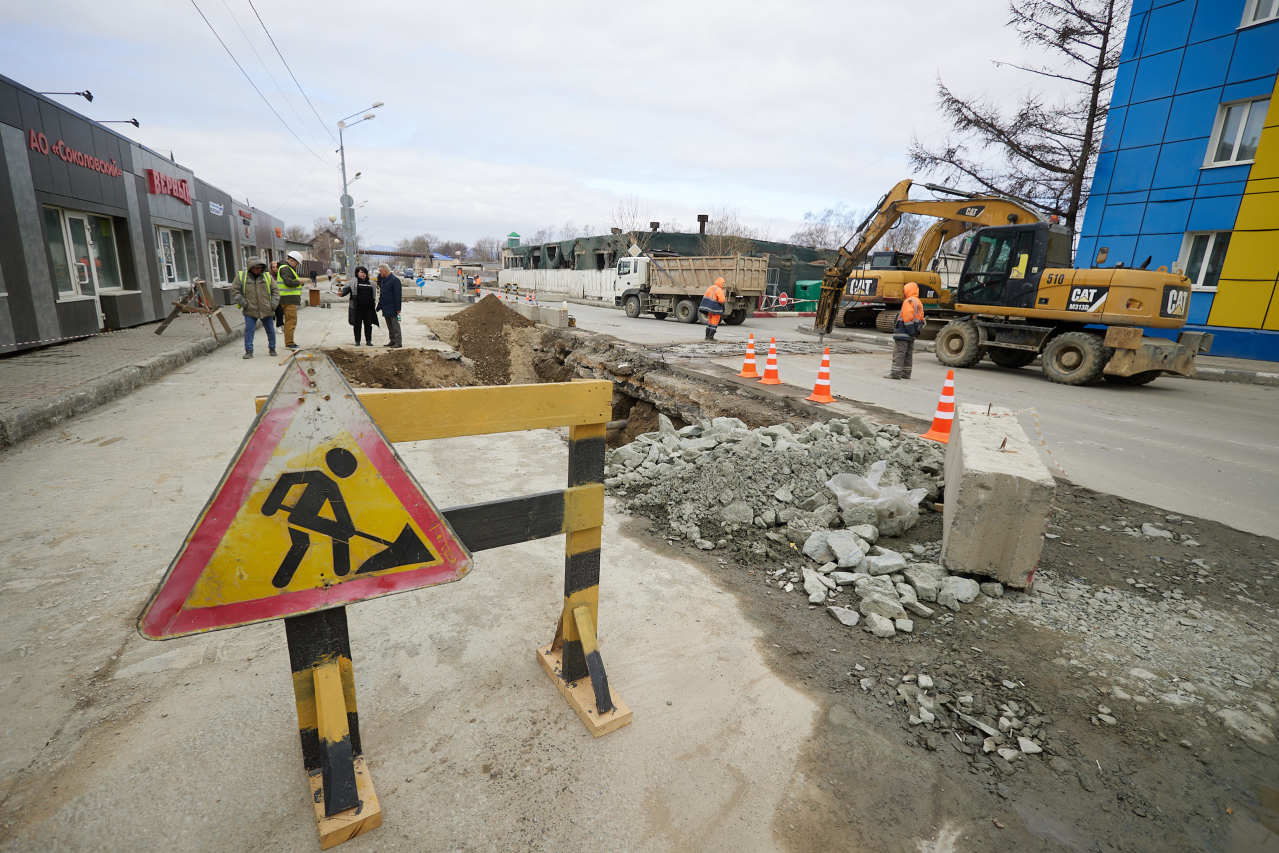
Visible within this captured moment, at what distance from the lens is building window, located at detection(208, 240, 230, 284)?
1916cm

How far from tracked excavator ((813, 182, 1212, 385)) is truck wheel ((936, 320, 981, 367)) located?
20 millimetres

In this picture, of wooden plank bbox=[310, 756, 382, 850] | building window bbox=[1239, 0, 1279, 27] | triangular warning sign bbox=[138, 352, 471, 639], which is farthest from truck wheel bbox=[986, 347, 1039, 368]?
wooden plank bbox=[310, 756, 382, 850]

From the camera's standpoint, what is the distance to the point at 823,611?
10.1ft

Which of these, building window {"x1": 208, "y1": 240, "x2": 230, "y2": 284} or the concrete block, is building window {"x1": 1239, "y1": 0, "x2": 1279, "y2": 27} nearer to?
the concrete block

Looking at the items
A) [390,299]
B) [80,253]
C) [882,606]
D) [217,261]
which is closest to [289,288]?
[390,299]

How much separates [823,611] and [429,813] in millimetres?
2106

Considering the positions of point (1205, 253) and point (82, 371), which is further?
point (1205, 253)

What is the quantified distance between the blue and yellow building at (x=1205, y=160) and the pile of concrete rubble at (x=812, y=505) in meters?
11.9

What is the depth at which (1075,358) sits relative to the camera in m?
9.98

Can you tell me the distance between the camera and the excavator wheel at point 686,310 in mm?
20094

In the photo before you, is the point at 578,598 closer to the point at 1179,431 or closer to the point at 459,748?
the point at 459,748

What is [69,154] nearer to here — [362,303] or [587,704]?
[362,303]

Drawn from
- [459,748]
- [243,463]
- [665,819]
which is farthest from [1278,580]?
[243,463]

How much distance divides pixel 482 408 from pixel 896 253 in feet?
72.4
